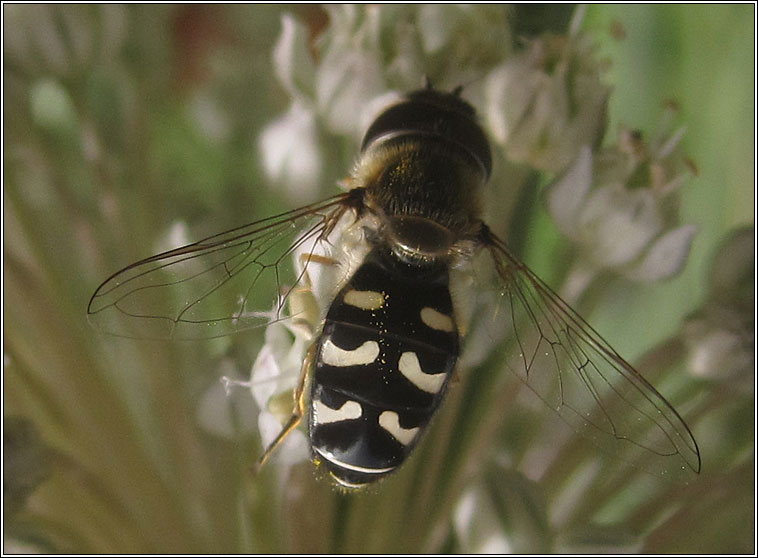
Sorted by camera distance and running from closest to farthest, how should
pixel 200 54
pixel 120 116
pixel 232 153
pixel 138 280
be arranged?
pixel 138 280
pixel 120 116
pixel 232 153
pixel 200 54

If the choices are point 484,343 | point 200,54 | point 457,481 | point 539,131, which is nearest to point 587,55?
point 539,131

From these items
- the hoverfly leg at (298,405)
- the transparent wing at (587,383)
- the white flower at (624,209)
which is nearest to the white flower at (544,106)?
the white flower at (624,209)

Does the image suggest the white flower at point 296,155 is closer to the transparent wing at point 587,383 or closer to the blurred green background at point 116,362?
the blurred green background at point 116,362

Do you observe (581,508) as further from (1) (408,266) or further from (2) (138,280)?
(2) (138,280)

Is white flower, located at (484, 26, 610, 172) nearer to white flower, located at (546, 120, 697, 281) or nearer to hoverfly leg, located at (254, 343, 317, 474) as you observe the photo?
white flower, located at (546, 120, 697, 281)

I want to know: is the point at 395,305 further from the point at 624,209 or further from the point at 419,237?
the point at 624,209

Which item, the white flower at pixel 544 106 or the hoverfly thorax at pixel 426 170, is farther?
the white flower at pixel 544 106

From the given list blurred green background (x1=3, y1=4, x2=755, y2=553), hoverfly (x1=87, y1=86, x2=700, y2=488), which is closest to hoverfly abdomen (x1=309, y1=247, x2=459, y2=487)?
hoverfly (x1=87, y1=86, x2=700, y2=488)
